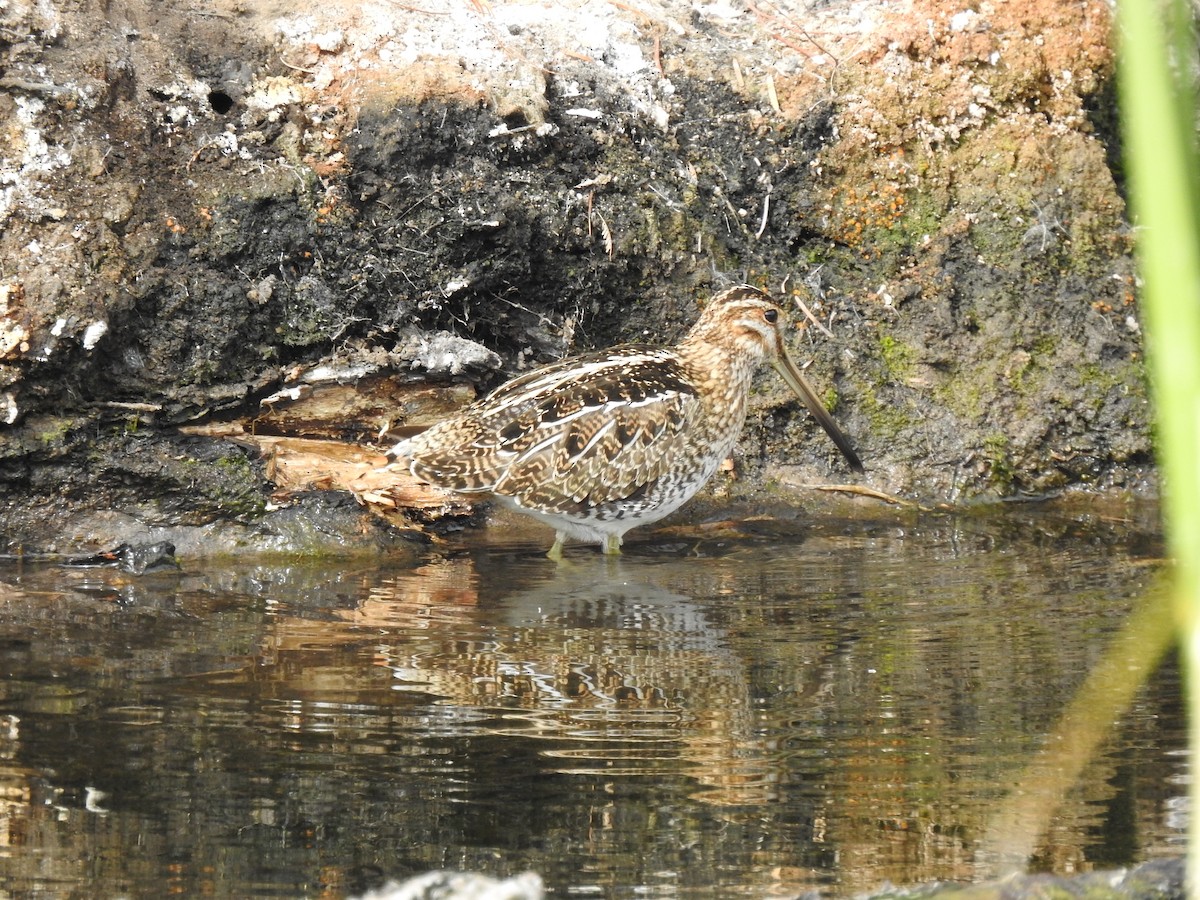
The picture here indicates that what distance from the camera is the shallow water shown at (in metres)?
3.21

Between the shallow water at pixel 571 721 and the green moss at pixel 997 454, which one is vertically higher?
the green moss at pixel 997 454

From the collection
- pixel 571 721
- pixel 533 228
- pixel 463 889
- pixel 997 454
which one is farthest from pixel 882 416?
pixel 463 889

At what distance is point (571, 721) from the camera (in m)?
4.13

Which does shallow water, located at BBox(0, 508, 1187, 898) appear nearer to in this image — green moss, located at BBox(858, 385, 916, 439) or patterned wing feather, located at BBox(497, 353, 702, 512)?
patterned wing feather, located at BBox(497, 353, 702, 512)

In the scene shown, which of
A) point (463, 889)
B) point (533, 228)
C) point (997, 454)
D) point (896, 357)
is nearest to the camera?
point (463, 889)

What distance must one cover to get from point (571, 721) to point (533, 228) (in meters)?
3.26

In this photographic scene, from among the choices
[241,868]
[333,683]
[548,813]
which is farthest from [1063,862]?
[333,683]

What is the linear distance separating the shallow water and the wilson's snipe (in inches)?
11.7

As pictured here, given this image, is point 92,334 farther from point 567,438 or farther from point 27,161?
point 567,438

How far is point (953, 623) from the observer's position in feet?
17.2

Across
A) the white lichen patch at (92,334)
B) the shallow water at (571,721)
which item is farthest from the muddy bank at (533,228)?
the shallow water at (571,721)

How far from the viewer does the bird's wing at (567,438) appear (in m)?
6.20

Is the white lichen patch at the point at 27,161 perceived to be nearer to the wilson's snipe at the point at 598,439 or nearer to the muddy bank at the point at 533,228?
the muddy bank at the point at 533,228

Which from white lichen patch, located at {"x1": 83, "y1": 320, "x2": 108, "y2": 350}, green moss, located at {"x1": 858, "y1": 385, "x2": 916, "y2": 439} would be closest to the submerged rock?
white lichen patch, located at {"x1": 83, "y1": 320, "x2": 108, "y2": 350}
